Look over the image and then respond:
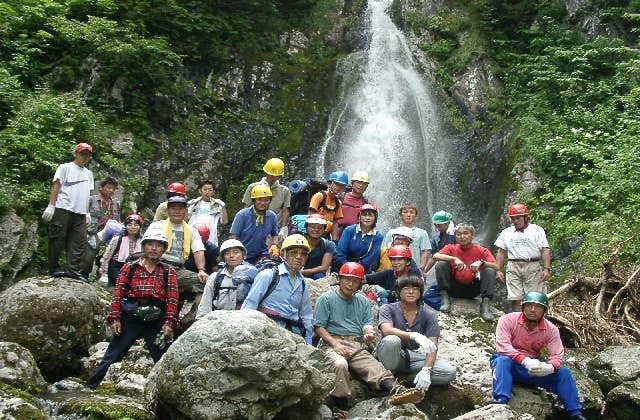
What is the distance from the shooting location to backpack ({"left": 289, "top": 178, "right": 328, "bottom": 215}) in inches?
376

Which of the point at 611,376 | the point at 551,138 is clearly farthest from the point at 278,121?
the point at 611,376

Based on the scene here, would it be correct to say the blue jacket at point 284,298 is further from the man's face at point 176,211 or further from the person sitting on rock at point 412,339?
the man's face at point 176,211

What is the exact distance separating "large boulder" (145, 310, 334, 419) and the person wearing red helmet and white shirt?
4.74m

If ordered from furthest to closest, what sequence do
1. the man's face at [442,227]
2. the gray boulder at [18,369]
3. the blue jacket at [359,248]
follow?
the man's face at [442,227]
the blue jacket at [359,248]
the gray boulder at [18,369]

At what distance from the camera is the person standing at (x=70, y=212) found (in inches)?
307

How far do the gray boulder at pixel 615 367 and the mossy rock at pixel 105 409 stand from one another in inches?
207

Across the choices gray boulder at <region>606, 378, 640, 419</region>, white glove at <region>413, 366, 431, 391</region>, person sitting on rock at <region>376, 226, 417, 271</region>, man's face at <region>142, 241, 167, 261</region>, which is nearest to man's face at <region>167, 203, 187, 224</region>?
man's face at <region>142, 241, 167, 261</region>

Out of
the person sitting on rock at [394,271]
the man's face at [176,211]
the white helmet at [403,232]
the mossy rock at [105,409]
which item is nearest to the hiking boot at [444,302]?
the person sitting on rock at [394,271]

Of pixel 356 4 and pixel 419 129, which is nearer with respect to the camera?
pixel 419 129

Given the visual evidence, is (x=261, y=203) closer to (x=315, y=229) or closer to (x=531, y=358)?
(x=315, y=229)

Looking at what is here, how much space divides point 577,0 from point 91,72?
14.1 m

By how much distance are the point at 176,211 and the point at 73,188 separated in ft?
5.30

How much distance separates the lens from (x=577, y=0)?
710 inches

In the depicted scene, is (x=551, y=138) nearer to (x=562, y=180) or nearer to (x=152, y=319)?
(x=562, y=180)
